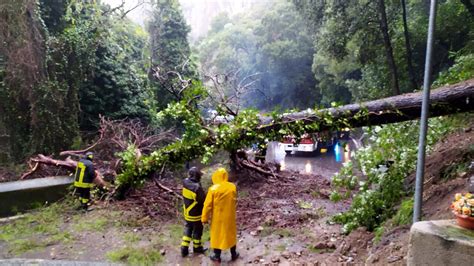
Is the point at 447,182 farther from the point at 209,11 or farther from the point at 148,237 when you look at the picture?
the point at 209,11

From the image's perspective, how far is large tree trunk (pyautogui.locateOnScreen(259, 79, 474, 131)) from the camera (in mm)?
5484

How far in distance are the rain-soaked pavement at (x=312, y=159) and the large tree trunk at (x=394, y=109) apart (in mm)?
8374

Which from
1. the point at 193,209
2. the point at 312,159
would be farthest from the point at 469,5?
the point at 193,209

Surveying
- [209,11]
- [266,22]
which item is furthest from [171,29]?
[209,11]

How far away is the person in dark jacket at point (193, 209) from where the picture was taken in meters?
5.62

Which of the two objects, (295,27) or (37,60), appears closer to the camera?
(37,60)

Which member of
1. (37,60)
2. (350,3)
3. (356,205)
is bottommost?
(356,205)

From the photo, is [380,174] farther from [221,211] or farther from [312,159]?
[312,159]

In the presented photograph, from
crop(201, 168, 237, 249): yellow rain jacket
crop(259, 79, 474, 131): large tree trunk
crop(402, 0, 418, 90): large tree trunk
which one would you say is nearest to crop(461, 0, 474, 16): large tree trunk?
crop(402, 0, 418, 90): large tree trunk

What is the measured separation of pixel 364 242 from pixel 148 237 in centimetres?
371

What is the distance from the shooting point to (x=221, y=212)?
5312mm

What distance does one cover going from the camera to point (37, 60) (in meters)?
11.0

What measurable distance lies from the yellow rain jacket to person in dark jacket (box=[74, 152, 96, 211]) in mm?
3592

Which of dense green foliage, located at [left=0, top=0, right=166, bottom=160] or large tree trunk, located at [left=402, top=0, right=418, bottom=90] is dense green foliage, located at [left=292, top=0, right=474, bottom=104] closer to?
large tree trunk, located at [left=402, top=0, right=418, bottom=90]
